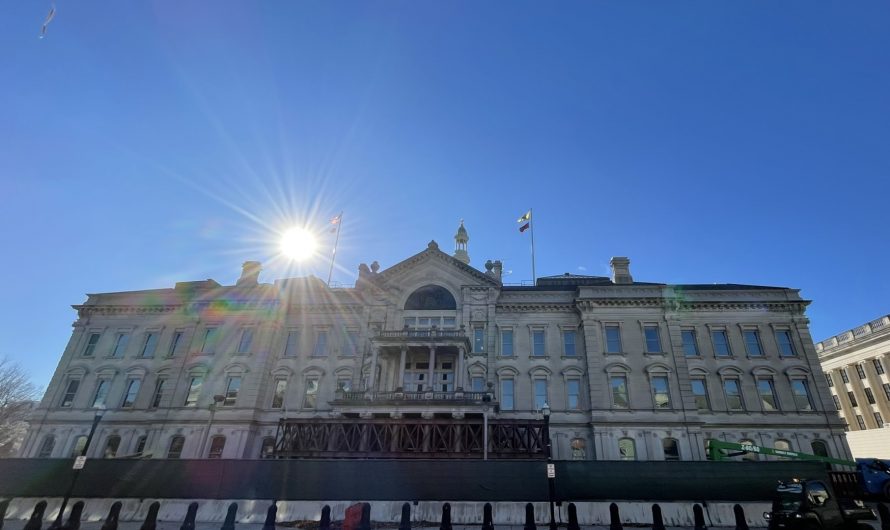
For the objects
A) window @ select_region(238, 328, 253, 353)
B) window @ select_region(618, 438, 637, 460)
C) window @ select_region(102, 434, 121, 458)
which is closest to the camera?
window @ select_region(618, 438, 637, 460)

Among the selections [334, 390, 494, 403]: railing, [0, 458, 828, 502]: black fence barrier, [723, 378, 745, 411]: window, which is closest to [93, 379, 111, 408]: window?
[0, 458, 828, 502]: black fence barrier

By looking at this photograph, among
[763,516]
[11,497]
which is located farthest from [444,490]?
[11,497]

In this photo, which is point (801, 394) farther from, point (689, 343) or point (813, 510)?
point (813, 510)

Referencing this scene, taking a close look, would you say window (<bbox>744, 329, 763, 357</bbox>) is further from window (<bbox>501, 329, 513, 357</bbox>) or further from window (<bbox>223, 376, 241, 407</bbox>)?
window (<bbox>223, 376, 241, 407</bbox>)

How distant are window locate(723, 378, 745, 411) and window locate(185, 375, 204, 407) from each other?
44.2 meters

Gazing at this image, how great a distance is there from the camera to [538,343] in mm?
37344

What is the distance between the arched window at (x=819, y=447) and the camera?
31.7 meters

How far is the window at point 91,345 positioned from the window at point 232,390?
50.3 ft

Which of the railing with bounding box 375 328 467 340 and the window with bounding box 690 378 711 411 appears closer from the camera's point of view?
the window with bounding box 690 378 711 411

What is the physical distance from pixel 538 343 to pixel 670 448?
40.0 feet

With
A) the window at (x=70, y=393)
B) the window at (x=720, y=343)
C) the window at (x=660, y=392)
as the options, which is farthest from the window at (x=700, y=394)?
the window at (x=70, y=393)

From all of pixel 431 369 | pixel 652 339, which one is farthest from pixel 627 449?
pixel 431 369

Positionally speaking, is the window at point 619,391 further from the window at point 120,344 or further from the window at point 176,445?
the window at point 120,344

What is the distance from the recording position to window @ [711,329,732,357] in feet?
117
